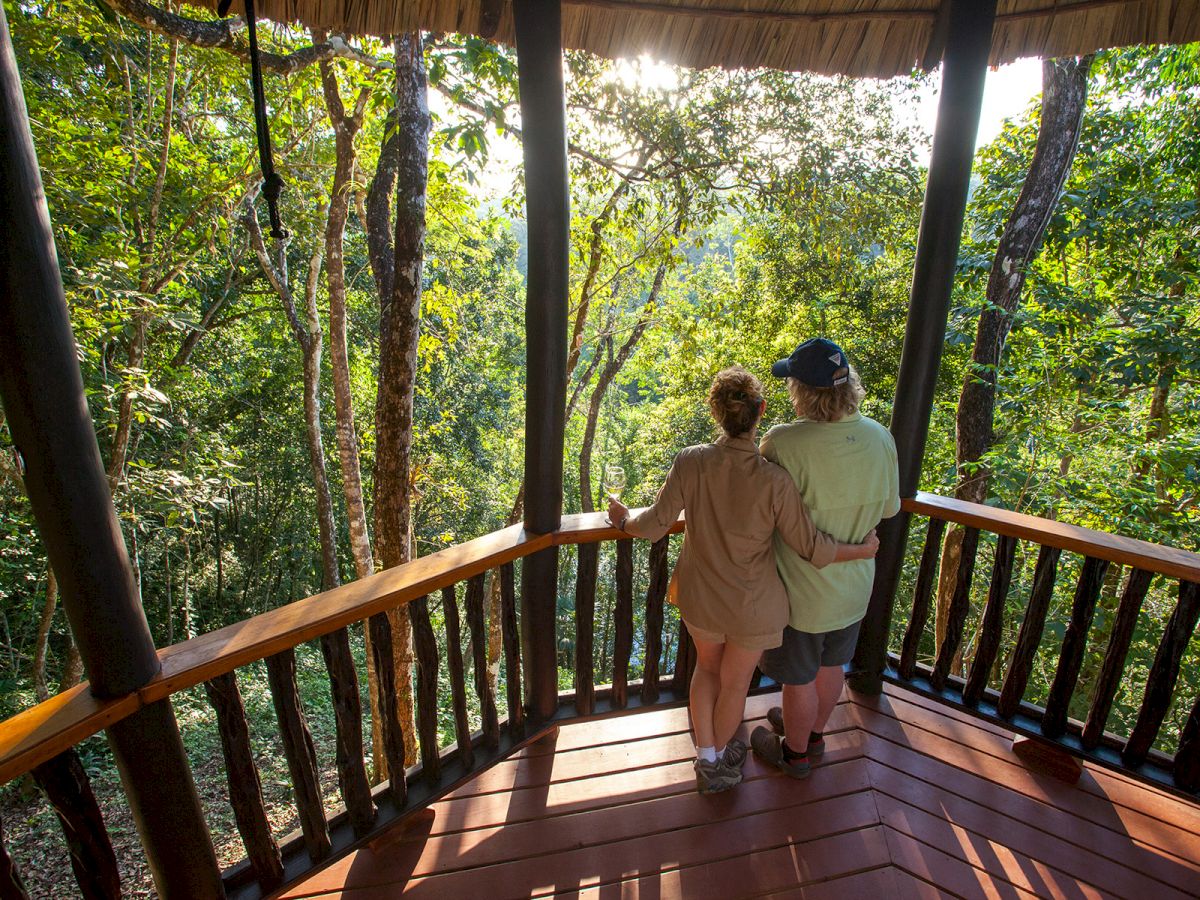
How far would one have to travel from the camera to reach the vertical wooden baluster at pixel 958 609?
2238mm

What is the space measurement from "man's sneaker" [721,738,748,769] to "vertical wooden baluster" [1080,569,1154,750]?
112 cm

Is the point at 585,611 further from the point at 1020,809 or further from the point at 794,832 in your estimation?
the point at 1020,809

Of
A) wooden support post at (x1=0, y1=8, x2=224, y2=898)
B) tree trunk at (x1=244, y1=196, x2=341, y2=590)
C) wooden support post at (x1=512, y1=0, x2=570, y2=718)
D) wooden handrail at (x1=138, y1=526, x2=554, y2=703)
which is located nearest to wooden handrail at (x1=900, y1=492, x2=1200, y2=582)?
wooden support post at (x1=512, y1=0, x2=570, y2=718)

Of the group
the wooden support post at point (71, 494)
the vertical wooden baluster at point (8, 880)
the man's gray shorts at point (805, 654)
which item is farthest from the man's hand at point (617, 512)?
the vertical wooden baluster at point (8, 880)

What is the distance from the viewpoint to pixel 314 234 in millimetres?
7926

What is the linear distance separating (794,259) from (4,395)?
9.85 m

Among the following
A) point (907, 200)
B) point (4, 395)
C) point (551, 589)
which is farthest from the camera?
point (907, 200)

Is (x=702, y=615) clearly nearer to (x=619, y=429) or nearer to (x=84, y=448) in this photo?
(x=84, y=448)

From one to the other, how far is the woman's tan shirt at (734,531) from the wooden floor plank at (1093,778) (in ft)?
3.64

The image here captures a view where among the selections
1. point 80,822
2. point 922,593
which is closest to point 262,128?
point 80,822

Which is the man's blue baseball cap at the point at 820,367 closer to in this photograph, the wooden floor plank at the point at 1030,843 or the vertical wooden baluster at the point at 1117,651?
the vertical wooden baluster at the point at 1117,651

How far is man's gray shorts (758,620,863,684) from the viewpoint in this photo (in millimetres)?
1835

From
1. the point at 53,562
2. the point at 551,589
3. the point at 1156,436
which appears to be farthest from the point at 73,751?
the point at 1156,436

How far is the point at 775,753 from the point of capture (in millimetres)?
2105
